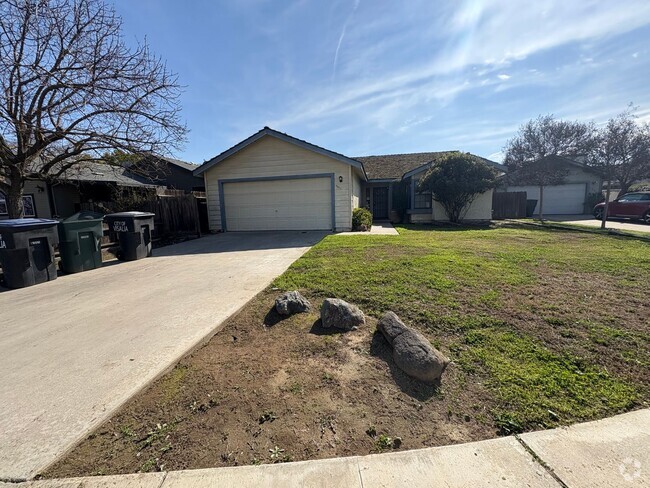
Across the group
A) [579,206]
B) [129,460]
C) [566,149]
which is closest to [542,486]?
[129,460]

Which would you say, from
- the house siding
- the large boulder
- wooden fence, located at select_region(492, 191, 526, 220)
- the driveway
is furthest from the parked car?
the large boulder

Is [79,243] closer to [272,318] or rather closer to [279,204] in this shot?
[272,318]

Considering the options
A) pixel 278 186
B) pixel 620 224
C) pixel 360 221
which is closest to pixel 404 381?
pixel 360 221

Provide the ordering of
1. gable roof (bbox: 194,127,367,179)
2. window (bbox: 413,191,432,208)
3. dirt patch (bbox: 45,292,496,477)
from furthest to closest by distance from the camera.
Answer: window (bbox: 413,191,432,208)
gable roof (bbox: 194,127,367,179)
dirt patch (bbox: 45,292,496,477)

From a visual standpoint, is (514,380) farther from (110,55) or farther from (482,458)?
(110,55)

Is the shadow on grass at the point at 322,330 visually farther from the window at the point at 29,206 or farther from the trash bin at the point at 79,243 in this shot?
the window at the point at 29,206

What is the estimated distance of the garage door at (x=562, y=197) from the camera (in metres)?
20.5

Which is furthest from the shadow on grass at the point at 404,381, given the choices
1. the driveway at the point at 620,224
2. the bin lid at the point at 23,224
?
the driveway at the point at 620,224

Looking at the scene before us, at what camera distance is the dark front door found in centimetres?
1892

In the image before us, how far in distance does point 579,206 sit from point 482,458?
26065mm

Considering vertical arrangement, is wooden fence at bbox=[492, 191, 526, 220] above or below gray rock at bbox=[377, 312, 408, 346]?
above

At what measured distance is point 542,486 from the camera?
1566 millimetres

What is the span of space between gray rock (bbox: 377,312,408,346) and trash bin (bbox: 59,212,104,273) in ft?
24.3

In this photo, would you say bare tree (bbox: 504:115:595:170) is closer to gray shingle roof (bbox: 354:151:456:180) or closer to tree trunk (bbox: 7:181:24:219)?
gray shingle roof (bbox: 354:151:456:180)
